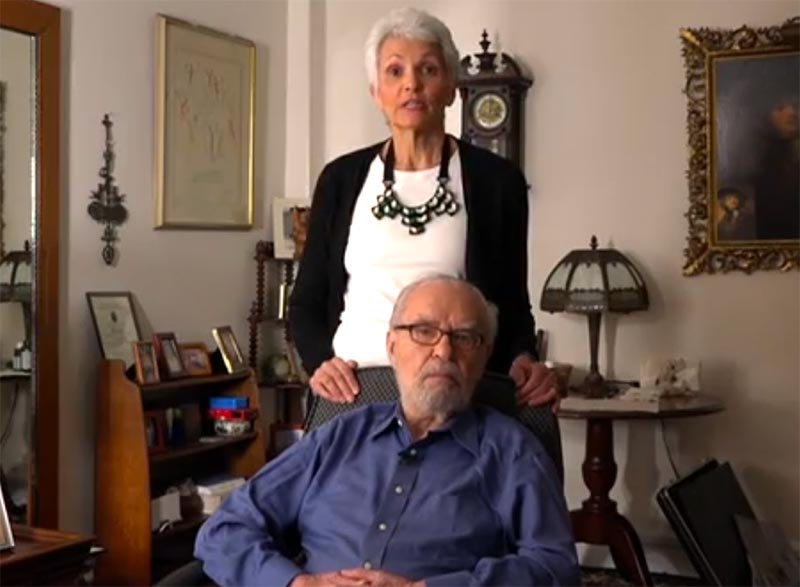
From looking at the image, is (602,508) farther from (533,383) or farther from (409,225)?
(409,225)

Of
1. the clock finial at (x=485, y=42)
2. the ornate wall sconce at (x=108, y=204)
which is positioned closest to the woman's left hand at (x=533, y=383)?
the ornate wall sconce at (x=108, y=204)

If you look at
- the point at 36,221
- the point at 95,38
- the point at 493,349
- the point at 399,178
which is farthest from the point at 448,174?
the point at 95,38

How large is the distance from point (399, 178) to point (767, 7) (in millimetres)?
2160

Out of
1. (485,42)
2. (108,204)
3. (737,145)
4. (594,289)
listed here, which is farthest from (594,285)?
(108,204)

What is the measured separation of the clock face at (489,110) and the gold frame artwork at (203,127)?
862 millimetres

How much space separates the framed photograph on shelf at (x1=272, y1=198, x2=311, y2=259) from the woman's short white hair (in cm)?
213

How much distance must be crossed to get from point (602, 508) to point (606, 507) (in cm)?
1

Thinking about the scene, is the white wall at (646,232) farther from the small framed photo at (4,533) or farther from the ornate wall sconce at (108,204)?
the small framed photo at (4,533)

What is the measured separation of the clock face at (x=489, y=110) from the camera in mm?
3965

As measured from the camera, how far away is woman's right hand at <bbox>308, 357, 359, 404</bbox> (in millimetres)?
1997

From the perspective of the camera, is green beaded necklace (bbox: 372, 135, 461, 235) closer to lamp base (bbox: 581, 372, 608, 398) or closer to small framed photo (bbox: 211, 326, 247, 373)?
lamp base (bbox: 581, 372, 608, 398)

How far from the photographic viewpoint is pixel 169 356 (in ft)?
11.8

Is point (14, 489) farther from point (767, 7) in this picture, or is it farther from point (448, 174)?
point (767, 7)

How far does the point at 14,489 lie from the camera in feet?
10.4
